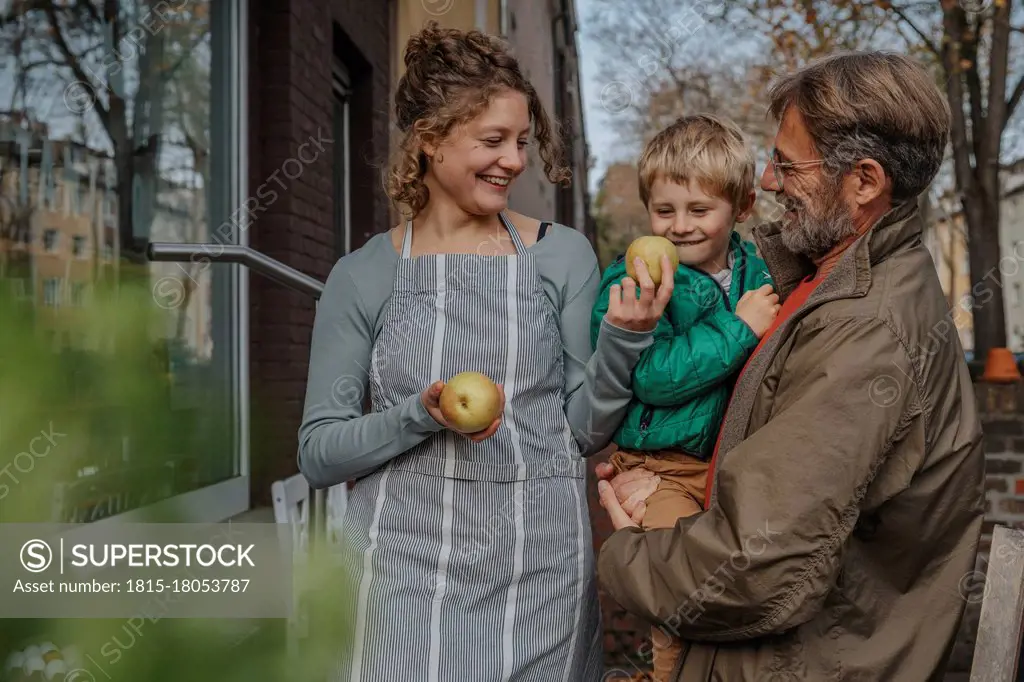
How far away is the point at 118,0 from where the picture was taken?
3869 millimetres

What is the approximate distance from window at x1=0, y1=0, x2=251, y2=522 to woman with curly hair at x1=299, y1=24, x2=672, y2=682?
0.41 meters

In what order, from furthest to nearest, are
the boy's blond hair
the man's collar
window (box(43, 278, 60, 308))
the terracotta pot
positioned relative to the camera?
the terracotta pot < window (box(43, 278, 60, 308)) < the boy's blond hair < the man's collar

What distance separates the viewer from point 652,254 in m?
1.84

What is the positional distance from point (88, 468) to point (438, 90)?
102cm

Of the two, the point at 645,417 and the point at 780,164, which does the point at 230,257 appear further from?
the point at 780,164

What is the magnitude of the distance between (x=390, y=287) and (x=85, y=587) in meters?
0.77

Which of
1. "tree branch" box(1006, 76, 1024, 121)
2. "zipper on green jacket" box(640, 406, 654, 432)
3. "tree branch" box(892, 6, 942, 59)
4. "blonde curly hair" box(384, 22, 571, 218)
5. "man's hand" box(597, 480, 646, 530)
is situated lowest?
"man's hand" box(597, 480, 646, 530)

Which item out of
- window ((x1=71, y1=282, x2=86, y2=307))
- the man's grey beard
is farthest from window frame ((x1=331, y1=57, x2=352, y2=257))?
the man's grey beard

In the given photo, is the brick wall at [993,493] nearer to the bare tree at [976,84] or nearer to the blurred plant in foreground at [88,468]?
the bare tree at [976,84]

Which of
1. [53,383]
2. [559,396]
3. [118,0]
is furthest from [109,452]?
[118,0]

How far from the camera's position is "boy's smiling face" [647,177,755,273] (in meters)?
2.10

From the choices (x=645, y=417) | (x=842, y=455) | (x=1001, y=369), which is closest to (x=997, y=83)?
(x=1001, y=369)

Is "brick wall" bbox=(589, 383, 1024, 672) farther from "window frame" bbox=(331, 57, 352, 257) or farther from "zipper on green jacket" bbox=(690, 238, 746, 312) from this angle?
"zipper on green jacket" bbox=(690, 238, 746, 312)

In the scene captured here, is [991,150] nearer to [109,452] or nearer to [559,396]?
[559,396]
